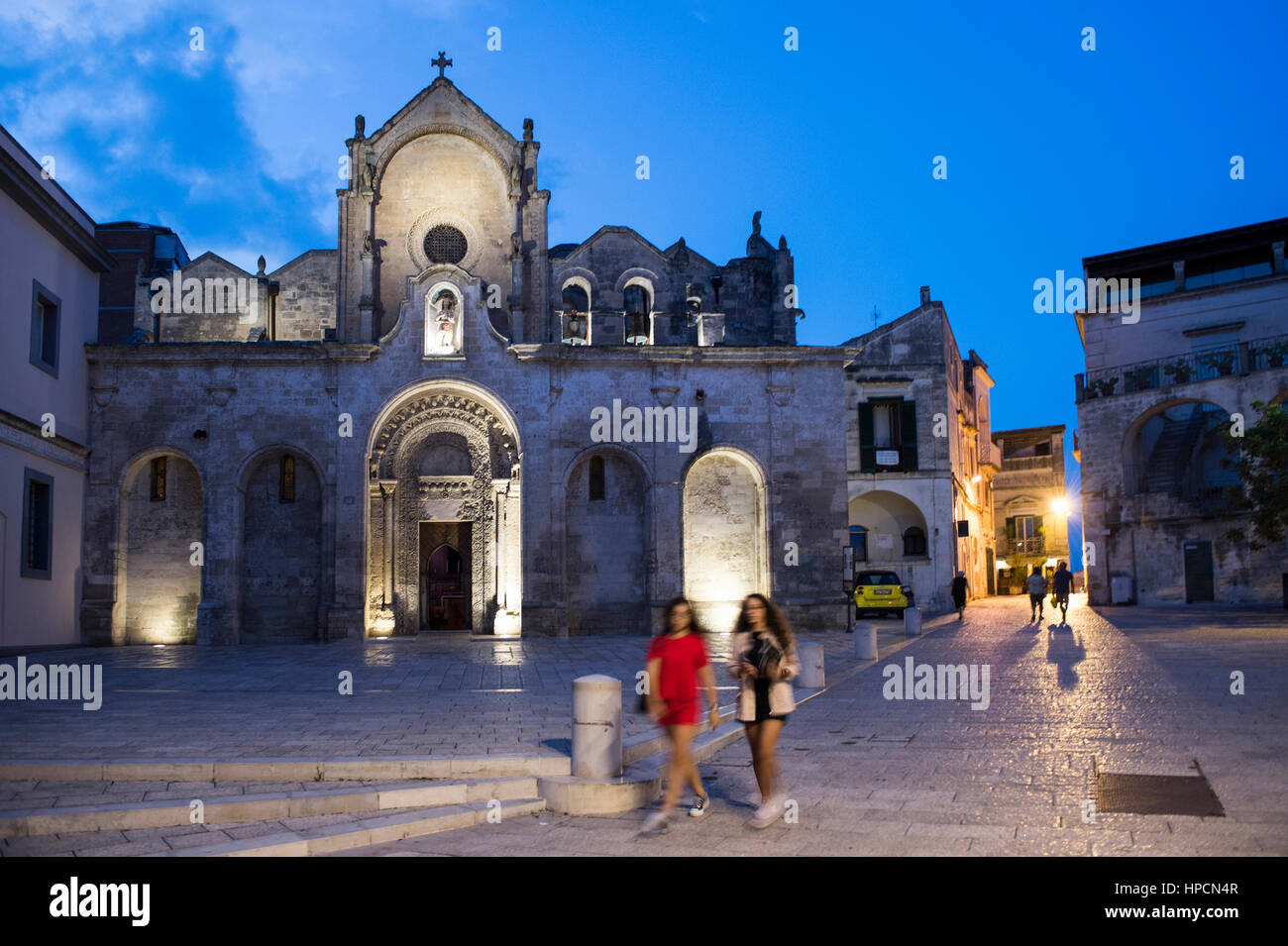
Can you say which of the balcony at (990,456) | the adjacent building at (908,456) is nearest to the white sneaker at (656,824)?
the adjacent building at (908,456)

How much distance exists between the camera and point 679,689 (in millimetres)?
7844

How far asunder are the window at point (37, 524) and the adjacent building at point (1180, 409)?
33.2 metres

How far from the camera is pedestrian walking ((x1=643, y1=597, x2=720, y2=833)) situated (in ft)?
25.5

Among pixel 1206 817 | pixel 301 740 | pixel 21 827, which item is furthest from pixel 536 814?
pixel 1206 817

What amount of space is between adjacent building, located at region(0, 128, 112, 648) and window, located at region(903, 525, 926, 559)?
28.5 metres

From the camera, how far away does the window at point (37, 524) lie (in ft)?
72.0

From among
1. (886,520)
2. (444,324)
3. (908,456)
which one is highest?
(444,324)

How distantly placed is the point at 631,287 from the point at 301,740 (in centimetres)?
2274

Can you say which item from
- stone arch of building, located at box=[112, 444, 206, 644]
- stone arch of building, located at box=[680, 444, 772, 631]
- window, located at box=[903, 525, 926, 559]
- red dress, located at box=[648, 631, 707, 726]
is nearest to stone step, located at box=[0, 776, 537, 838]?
red dress, located at box=[648, 631, 707, 726]

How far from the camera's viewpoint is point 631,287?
1222 inches

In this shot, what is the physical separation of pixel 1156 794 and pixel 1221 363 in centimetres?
3243

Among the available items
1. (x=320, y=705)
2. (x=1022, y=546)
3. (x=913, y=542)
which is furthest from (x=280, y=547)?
(x=1022, y=546)

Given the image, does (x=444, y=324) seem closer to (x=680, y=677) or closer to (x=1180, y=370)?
(x=680, y=677)
